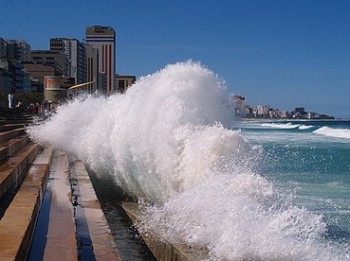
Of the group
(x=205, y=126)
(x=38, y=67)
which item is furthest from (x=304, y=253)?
(x=38, y=67)

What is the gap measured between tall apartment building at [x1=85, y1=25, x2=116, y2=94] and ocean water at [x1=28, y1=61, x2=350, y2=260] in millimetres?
127019

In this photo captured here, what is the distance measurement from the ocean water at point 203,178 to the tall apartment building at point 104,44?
12702cm

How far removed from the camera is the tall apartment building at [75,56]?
137 meters

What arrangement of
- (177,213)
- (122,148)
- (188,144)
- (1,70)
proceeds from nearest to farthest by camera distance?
(177,213) → (188,144) → (122,148) → (1,70)

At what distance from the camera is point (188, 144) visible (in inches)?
284

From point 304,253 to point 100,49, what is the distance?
142m

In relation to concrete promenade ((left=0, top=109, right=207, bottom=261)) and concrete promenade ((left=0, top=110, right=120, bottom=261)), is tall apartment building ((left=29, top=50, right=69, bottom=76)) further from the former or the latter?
concrete promenade ((left=0, top=110, right=120, bottom=261))

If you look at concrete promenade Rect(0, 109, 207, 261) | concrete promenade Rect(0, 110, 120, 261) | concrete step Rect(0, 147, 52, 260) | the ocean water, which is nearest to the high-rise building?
the ocean water

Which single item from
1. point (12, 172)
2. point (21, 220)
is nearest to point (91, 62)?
point (12, 172)

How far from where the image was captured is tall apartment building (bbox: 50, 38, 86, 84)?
136775mm

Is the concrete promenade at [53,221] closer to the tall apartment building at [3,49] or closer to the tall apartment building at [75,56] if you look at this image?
the tall apartment building at [3,49]

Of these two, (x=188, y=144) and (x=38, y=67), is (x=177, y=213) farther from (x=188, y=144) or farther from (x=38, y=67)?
(x=38, y=67)

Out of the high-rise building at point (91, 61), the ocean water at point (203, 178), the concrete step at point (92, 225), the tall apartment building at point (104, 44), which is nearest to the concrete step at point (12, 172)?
the concrete step at point (92, 225)

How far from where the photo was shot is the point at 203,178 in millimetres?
6457
